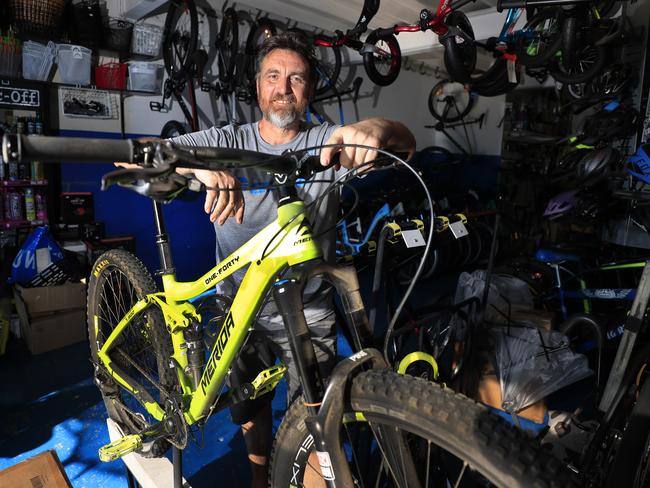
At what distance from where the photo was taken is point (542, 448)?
65 centimetres

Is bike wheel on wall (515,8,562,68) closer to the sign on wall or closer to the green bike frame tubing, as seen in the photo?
the green bike frame tubing

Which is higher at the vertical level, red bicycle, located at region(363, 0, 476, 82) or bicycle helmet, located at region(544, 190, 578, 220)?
red bicycle, located at region(363, 0, 476, 82)

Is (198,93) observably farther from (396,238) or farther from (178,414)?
(178,414)

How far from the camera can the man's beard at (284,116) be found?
4.81ft

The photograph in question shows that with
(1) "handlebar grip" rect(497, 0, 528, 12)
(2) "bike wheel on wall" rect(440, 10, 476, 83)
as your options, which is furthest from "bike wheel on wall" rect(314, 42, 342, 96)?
(1) "handlebar grip" rect(497, 0, 528, 12)

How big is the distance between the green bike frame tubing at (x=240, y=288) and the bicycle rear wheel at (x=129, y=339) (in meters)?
0.13

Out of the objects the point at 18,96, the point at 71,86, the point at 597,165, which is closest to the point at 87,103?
the point at 71,86

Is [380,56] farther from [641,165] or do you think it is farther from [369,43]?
[641,165]

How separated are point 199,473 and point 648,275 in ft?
6.80

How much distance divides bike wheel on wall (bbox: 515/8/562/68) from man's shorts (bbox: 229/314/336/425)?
3259 mm

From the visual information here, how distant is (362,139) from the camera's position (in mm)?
970

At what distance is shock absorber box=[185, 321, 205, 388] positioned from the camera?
130 cm

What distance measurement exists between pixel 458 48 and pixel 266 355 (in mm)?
3056

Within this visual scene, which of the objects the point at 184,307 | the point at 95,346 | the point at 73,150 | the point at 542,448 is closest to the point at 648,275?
the point at 542,448
